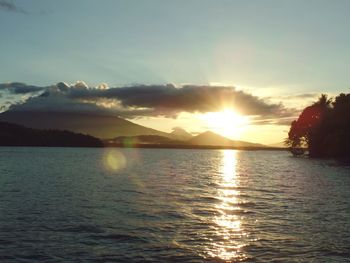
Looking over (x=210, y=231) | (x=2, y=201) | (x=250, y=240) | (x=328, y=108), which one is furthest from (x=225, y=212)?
(x=328, y=108)

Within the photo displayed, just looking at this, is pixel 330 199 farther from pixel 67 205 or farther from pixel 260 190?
pixel 67 205

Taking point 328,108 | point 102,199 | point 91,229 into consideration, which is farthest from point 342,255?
point 328,108

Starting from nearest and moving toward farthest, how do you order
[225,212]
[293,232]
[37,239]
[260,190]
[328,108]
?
[37,239], [293,232], [225,212], [260,190], [328,108]

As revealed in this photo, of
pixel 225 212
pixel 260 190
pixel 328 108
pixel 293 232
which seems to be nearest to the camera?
pixel 293 232

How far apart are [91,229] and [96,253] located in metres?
6.70

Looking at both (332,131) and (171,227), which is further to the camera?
(332,131)

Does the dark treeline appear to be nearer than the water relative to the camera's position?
No

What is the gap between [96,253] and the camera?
25.2 m

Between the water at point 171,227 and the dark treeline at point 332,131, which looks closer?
the water at point 171,227

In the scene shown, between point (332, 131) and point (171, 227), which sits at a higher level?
point (332, 131)

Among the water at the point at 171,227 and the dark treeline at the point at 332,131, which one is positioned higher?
the dark treeline at the point at 332,131

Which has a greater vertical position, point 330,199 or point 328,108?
point 328,108

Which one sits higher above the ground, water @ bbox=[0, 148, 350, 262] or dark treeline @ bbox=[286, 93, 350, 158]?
dark treeline @ bbox=[286, 93, 350, 158]

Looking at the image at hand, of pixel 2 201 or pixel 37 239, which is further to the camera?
pixel 2 201
